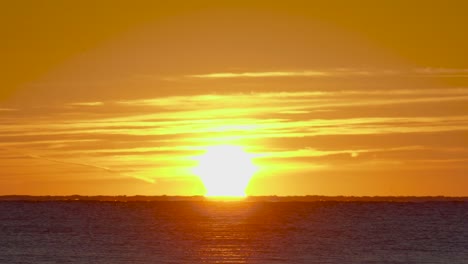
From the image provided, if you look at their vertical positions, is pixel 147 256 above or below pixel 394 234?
below

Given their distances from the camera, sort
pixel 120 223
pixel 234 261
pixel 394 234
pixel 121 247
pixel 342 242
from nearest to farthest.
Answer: pixel 234 261 < pixel 121 247 < pixel 342 242 < pixel 394 234 < pixel 120 223

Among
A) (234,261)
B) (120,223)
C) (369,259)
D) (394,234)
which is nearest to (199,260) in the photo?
(234,261)

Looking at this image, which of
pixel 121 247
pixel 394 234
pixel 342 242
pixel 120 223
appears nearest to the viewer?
pixel 121 247

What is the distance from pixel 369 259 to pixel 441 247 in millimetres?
11274

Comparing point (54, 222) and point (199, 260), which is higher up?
point (54, 222)

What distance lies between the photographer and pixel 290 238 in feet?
283

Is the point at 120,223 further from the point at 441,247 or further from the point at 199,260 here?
the point at 199,260

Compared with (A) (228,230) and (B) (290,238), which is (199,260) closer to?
(B) (290,238)

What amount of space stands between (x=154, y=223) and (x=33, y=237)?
2759cm

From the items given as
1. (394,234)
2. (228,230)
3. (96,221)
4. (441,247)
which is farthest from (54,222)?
(441,247)

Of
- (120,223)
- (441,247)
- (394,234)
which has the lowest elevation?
(441,247)

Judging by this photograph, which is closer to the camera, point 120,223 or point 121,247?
point 121,247

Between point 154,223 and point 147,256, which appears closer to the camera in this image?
point 147,256

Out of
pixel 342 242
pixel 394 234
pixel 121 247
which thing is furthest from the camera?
pixel 394 234
